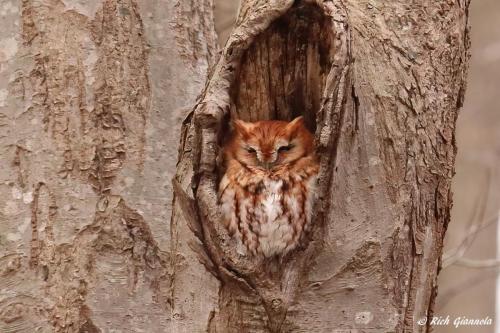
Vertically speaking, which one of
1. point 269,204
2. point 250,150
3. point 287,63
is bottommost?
point 269,204

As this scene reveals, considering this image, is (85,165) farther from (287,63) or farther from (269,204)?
(287,63)

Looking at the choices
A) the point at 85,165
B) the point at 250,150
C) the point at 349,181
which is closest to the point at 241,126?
the point at 250,150

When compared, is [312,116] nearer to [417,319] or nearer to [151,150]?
[151,150]

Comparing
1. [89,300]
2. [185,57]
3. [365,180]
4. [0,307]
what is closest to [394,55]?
[365,180]

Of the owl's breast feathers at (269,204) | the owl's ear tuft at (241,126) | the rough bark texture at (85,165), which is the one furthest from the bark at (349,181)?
the rough bark texture at (85,165)

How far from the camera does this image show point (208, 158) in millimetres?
1944

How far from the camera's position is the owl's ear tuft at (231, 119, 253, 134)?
2.34 meters

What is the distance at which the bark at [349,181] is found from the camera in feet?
6.08

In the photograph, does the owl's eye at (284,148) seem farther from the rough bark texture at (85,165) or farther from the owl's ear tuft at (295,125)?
the rough bark texture at (85,165)

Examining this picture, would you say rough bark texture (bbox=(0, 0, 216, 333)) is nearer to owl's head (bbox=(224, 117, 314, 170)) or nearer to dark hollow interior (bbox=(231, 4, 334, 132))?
owl's head (bbox=(224, 117, 314, 170))

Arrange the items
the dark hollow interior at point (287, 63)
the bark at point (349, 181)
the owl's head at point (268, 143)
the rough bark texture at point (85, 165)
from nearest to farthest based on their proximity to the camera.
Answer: the bark at point (349, 181) < the dark hollow interior at point (287, 63) < the rough bark texture at point (85, 165) < the owl's head at point (268, 143)

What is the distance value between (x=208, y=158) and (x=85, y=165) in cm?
55

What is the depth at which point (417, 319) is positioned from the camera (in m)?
1.95

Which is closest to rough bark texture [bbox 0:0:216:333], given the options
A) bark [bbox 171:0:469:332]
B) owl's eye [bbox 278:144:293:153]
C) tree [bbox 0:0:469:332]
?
tree [bbox 0:0:469:332]
